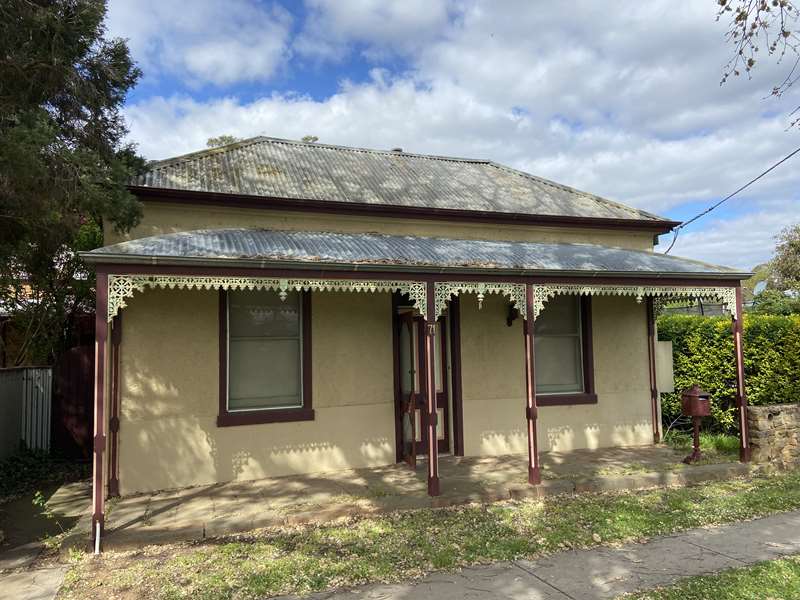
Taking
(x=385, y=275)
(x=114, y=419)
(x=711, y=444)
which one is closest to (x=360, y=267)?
(x=385, y=275)

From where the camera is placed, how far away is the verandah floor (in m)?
5.66

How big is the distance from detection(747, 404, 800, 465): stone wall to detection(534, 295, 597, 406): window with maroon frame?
7.35 feet

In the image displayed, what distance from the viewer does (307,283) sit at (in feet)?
20.5

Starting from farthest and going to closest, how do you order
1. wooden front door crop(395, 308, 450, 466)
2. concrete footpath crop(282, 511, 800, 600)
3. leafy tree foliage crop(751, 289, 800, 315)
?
1. leafy tree foliage crop(751, 289, 800, 315)
2. wooden front door crop(395, 308, 450, 466)
3. concrete footpath crop(282, 511, 800, 600)

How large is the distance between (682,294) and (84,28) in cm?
848

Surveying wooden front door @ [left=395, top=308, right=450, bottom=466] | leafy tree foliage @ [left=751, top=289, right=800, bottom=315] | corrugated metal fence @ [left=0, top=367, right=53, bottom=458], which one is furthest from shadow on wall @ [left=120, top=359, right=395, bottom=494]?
leafy tree foliage @ [left=751, top=289, right=800, bottom=315]

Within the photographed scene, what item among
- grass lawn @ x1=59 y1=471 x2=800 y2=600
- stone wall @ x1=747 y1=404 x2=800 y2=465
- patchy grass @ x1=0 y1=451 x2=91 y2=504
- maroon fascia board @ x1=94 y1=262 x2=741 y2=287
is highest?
maroon fascia board @ x1=94 y1=262 x2=741 y2=287

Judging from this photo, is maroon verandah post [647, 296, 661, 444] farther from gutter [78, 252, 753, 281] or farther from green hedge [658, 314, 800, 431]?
gutter [78, 252, 753, 281]

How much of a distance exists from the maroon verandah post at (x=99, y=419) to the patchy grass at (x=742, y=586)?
4.69 m

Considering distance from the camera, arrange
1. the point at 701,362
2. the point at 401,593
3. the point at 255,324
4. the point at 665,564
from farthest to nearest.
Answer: the point at 701,362 → the point at 255,324 → the point at 665,564 → the point at 401,593

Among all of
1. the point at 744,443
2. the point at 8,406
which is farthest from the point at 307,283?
the point at 744,443

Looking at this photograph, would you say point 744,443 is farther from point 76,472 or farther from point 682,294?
point 76,472

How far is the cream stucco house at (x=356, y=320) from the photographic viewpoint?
6605mm

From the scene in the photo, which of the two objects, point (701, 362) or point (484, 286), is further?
point (701, 362)
